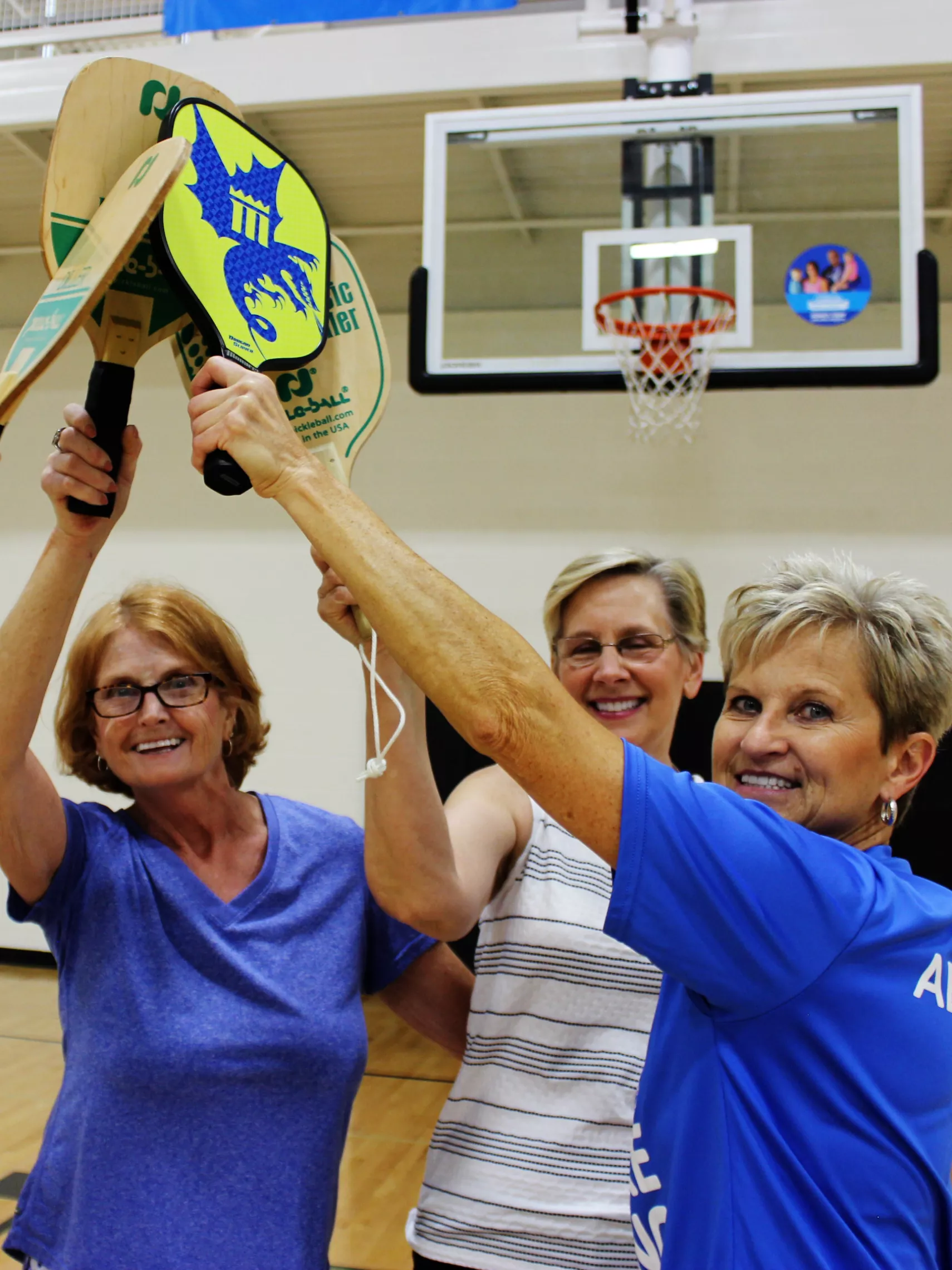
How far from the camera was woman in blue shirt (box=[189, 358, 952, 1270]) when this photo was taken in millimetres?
857

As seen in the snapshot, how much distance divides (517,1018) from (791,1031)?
A: 508 millimetres

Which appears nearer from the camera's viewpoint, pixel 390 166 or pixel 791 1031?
pixel 791 1031

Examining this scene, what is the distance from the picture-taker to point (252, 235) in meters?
1.11

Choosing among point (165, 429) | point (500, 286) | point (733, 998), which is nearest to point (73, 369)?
point (165, 429)

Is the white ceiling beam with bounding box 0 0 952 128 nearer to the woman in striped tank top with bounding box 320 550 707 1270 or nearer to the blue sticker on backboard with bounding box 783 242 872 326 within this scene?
the blue sticker on backboard with bounding box 783 242 872 326

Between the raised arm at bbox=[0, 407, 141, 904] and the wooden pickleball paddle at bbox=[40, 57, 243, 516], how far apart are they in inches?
1.3

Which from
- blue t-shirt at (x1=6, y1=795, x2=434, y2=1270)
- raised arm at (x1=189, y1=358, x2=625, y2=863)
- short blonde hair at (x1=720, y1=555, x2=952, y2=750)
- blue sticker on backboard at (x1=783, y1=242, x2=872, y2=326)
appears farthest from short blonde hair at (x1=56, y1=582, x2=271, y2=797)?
blue sticker on backboard at (x1=783, y1=242, x2=872, y2=326)

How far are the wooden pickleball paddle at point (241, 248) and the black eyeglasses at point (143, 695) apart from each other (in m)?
0.53

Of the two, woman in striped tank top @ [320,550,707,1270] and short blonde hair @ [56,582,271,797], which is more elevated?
short blonde hair @ [56,582,271,797]

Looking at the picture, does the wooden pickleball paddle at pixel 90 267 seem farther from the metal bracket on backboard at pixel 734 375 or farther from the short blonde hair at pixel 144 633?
the metal bracket on backboard at pixel 734 375

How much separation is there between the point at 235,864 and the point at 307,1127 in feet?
1.14

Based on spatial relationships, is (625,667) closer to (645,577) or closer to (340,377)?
(645,577)

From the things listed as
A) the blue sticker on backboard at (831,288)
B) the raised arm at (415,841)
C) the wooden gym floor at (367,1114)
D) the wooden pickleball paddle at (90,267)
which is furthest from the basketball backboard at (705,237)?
the wooden gym floor at (367,1114)

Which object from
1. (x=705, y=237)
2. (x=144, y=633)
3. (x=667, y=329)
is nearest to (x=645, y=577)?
(x=144, y=633)
